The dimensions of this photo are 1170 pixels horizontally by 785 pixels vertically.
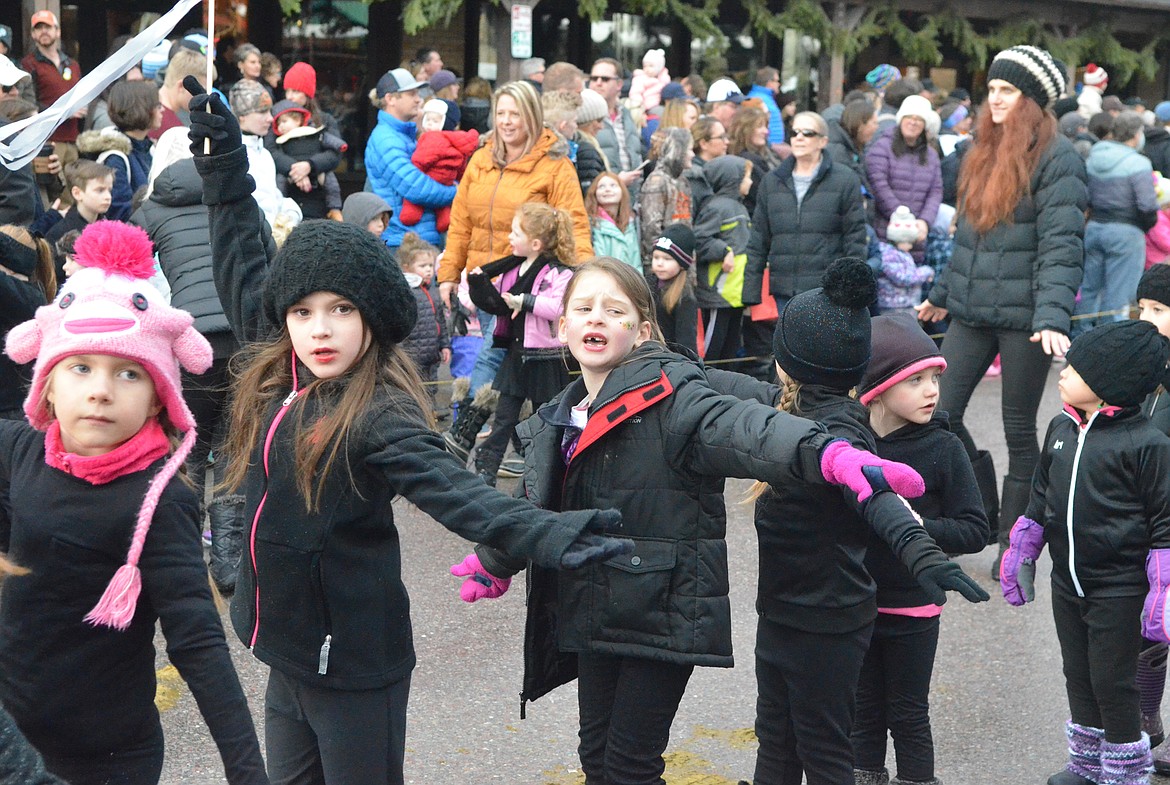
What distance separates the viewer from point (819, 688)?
11.9 feet

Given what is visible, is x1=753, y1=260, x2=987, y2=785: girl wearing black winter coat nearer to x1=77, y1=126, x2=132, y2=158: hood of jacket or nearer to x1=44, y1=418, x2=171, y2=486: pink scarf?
x1=44, y1=418, x2=171, y2=486: pink scarf

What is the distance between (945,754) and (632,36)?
13.6 meters

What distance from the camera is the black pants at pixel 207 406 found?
18.0ft

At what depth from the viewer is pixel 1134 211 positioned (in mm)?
10852

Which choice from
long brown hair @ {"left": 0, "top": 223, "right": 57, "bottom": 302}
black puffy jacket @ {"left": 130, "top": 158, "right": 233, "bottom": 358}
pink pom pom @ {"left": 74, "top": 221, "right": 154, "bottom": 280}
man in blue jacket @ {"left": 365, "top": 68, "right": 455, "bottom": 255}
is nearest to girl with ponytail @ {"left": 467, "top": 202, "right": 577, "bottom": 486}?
black puffy jacket @ {"left": 130, "top": 158, "right": 233, "bottom": 358}

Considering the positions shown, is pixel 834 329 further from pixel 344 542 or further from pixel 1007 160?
pixel 1007 160

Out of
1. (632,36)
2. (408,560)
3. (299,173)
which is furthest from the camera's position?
(632,36)

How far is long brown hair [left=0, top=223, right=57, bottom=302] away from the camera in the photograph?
16.4ft

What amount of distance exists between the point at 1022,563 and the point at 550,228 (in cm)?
331

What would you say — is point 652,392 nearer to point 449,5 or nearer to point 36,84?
point 36,84

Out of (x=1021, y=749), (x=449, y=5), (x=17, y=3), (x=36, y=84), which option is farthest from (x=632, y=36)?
(x=1021, y=749)

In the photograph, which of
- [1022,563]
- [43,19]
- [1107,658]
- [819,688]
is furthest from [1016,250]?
[43,19]

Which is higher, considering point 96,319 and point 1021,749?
point 96,319

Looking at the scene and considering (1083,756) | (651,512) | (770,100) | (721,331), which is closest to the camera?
A: (651,512)
